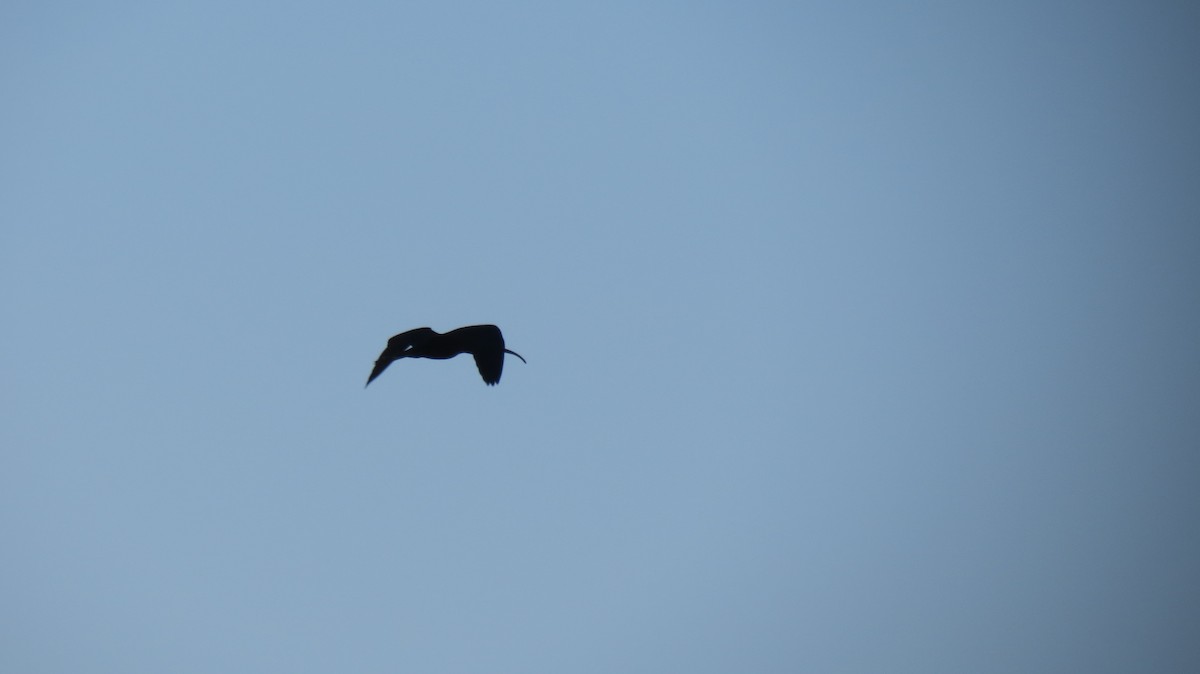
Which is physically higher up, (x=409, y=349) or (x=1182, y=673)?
(x=1182, y=673)

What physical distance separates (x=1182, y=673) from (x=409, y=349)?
575 feet

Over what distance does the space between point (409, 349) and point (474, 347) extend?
1.59m

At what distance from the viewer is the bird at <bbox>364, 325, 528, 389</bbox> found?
20.0m

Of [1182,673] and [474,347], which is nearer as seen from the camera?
[474,347]

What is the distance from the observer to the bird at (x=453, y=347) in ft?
65.5

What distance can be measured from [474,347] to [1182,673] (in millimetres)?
173647

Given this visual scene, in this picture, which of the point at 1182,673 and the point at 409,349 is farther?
the point at 1182,673

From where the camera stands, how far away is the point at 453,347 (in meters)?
20.9

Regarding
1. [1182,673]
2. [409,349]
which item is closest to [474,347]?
[409,349]

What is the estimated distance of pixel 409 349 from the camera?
66.2ft

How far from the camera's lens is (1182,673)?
163 meters

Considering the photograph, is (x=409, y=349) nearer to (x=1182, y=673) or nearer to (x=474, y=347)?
(x=474, y=347)
